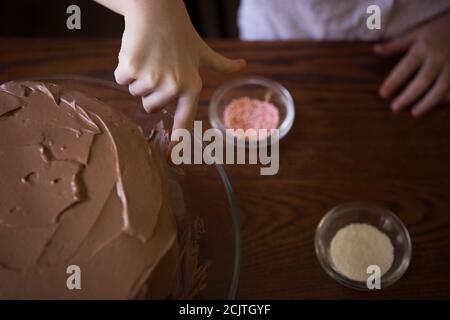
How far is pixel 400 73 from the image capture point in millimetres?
845

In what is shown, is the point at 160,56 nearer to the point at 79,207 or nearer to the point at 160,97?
the point at 160,97

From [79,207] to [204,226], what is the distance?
0.57 ft

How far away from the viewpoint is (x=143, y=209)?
48 centimetres

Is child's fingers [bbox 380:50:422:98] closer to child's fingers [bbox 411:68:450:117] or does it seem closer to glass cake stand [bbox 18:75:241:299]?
child's fingers [bbox 411:68:450:117]

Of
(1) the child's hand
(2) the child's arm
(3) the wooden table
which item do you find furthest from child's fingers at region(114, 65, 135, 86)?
(1) the child's hand

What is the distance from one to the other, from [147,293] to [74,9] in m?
0.93

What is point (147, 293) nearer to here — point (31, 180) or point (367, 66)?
point (31, 180)

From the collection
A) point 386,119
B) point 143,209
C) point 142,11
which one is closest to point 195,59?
point 142,11

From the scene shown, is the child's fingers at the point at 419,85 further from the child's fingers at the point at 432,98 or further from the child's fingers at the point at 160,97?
the child's fingers at the point at 160,97

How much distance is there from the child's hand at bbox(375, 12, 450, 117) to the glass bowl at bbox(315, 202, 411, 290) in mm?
205

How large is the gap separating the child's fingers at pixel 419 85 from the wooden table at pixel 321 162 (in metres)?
0.03

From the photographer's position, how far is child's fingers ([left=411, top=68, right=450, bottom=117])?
82cm

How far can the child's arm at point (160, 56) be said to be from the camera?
50 cm

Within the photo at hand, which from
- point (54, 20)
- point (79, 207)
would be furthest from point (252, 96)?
point (54, 20)
